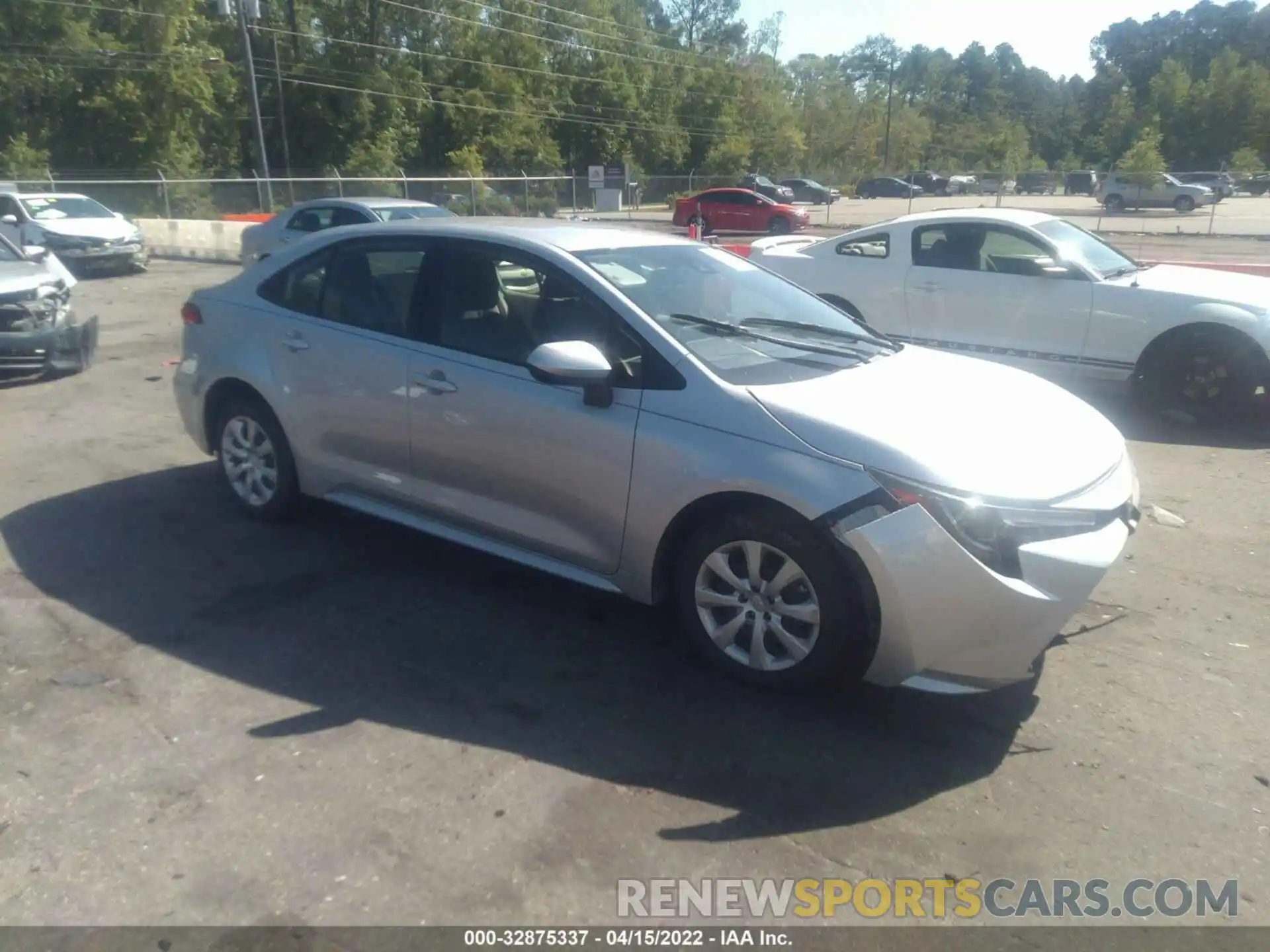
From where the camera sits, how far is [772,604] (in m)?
4.07

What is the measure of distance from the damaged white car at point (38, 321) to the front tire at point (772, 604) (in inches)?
306

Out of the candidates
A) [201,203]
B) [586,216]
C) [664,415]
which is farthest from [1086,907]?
[586,216]

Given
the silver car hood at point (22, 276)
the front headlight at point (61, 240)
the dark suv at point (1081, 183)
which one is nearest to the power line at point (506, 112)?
the dark suv at point (1081, 183)

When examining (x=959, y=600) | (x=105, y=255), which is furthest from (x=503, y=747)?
(x=105, y=255)

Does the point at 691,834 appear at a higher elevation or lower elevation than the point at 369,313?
lower

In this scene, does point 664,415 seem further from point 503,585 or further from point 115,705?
point 115,705

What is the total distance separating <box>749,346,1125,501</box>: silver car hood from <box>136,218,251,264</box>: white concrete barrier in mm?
22560

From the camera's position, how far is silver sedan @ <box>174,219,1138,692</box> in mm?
3803

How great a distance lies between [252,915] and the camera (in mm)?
2998

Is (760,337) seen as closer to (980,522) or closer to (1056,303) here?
(980,522)

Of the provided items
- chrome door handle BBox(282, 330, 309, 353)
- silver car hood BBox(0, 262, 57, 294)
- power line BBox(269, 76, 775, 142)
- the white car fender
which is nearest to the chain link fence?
power line BBox(269, 76, 775, 142)

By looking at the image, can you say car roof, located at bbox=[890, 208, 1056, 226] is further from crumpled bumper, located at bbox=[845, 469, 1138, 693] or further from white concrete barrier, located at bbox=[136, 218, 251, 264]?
white concrete barrier, located at bbox=[136, 218, 251, 264]

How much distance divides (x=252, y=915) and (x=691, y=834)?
1.28 metres

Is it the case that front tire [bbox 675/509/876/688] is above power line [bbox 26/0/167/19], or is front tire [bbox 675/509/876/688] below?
below
